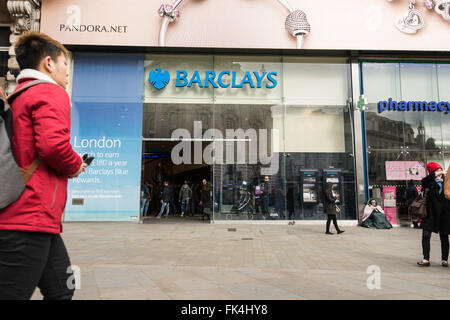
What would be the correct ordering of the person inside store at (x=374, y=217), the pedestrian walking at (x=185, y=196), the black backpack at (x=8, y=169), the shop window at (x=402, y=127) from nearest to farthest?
the black backpack at (x=8, y=169) < the person inside store at (x=374, y=217) < the shop window at (x=402, y=127) < the pedestrian walking at (x=185, y=196)

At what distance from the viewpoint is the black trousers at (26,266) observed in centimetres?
166

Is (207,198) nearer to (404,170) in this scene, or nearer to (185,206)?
(185,206)

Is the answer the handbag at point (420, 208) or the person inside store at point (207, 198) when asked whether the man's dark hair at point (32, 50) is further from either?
the person inside store at point (207, 198)

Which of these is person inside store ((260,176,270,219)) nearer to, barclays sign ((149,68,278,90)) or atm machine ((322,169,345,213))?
atm machine ((322,169,345,213))

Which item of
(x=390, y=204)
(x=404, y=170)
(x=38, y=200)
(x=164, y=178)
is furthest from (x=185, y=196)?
(x=38, y=200)

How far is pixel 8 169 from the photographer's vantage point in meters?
1.67

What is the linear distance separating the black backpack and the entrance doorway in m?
11.0

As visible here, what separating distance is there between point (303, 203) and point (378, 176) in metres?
3.07

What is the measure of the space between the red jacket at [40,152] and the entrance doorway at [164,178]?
10.9 meters

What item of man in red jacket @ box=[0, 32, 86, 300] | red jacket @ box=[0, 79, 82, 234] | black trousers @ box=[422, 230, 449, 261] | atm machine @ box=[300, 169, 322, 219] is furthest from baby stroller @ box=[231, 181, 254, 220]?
red jacket @ box=[0, 79, 82, 234]

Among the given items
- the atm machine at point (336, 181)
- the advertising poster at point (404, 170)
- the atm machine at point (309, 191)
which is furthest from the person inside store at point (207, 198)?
the advertising poster at point (404, 170)

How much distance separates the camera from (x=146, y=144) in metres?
12.9

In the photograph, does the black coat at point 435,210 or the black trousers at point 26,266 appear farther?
the black coat at point 435,210

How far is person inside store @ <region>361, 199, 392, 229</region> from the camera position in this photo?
38.6ft
